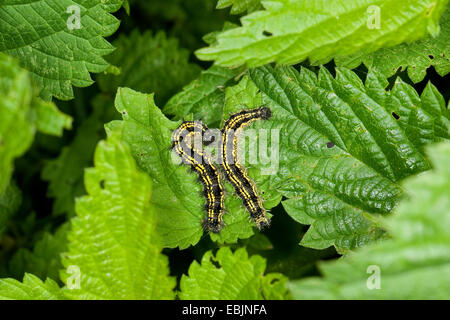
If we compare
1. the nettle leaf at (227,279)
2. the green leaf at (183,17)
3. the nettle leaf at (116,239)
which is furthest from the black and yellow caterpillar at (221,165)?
the green leaf at (183,17)

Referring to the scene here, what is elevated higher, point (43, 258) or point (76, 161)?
point (76, 161)

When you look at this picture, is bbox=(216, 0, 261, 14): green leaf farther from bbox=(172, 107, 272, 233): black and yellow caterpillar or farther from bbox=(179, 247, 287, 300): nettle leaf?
bbox=(179, 247, 287, 300): nettle leaf

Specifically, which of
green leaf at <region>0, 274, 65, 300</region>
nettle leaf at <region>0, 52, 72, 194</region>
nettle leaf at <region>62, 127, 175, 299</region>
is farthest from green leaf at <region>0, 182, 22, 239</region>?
nettle leaf at <region>0, 52, 72, 194</region>

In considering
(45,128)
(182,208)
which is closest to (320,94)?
(182,208)

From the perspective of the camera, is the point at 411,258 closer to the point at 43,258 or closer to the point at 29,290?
the point at 29,290

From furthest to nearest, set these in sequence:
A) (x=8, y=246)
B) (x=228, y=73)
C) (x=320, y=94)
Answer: (x=8, y=246), (x=228, y=73), (x=320, y=94)

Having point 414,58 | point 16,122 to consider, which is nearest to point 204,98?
point 414,58

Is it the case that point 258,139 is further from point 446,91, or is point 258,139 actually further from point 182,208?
point 446,91
